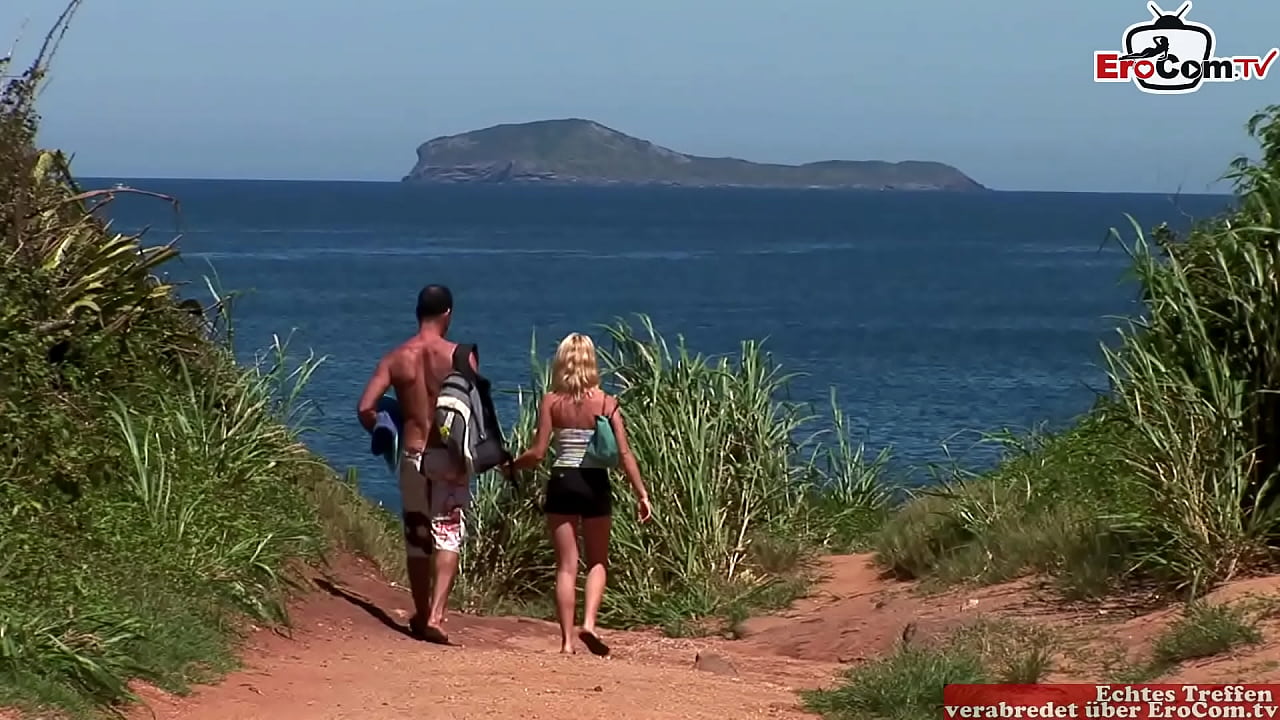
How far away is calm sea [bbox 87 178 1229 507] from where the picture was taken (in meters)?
28.8

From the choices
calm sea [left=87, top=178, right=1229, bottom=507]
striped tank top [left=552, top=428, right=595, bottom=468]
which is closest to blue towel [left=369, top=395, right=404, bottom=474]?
striped tank top [left=552, top=428, right=595, bottom=468]

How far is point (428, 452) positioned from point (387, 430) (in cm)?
23

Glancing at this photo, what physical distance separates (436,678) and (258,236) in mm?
93709

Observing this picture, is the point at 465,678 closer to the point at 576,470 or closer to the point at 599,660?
the point at 599,660

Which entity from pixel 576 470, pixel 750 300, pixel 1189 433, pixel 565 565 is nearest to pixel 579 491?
pixel 576 470

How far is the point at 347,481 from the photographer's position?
1298 cm

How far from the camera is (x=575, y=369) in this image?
30.2 ft

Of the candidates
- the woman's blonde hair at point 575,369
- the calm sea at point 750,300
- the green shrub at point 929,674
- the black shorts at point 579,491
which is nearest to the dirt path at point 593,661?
the green shrub at point 929,674

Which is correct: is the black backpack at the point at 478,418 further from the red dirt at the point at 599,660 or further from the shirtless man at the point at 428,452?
the red dirt at the point at 599,660

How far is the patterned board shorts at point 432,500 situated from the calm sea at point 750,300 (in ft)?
10.9

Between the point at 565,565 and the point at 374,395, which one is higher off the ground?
the point at 374,395

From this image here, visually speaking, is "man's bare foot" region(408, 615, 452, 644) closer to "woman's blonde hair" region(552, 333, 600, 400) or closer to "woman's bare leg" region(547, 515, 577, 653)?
"woman's bare leg" region(547, 515, 577, 653)

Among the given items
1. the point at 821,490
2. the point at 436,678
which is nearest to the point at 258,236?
the point at 821,490

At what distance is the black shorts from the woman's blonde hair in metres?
0.39
